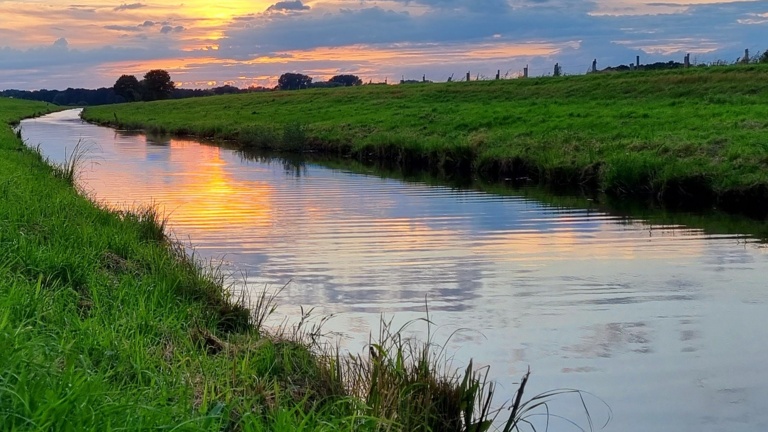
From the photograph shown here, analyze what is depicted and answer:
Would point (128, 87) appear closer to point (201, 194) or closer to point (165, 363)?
point (201, 194)

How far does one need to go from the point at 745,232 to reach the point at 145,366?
10960mm

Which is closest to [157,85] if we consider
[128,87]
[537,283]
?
[128,87]

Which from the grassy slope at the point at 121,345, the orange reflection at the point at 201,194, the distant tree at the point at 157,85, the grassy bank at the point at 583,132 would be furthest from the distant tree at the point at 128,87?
the grassy slope at the point at 121,345

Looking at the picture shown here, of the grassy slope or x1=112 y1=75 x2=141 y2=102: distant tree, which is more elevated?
x1=112 y1=75 x2=141 y2=102: distant tree

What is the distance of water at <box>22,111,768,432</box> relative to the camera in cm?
660

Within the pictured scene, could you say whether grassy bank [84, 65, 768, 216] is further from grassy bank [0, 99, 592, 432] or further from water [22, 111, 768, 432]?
grassy bank [0, 99, 592, 432]

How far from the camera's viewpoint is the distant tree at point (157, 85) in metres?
137

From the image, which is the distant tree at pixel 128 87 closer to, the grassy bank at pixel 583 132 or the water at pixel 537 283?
the grassy bank at pixel 583 132

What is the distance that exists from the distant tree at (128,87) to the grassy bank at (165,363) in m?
141

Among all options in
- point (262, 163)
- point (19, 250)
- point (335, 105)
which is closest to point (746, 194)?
point (19, 250)

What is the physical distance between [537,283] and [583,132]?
1451cm

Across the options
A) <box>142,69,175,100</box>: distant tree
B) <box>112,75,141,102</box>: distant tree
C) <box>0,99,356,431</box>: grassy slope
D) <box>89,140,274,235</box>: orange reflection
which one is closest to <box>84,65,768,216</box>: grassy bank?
<box>89,140,274,235</box>: orange reflection

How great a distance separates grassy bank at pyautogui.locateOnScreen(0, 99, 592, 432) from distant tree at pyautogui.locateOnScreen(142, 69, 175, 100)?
13457 cm

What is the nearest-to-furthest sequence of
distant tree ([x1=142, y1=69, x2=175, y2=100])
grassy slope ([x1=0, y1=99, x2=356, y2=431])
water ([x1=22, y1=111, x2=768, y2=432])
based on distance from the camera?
grassy slope ([x1=0, y1=99, x2=356, y2=431]) < water ([x1=22, y1=111, x2=768, y2=432]) < distant tree ([x1=142, y1=69, x2=175, y2=100])
